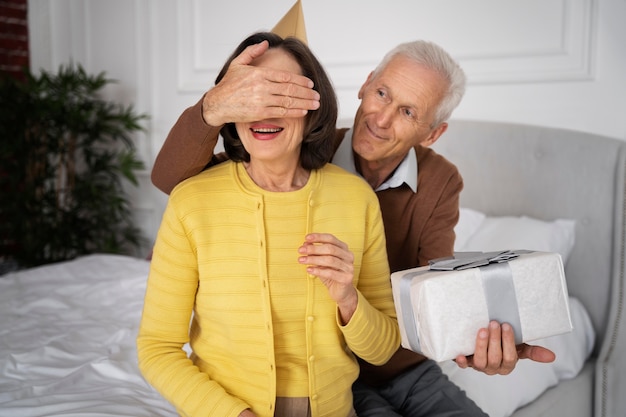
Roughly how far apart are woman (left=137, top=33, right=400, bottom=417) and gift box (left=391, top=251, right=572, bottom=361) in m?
0.12

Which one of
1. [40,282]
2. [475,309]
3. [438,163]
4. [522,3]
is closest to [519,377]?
[438,163]

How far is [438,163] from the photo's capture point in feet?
5.40

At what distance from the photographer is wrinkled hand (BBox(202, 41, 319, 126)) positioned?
1028mm

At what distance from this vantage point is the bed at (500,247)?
1641mm

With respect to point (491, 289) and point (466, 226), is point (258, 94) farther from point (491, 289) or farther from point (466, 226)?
point (466, 226)

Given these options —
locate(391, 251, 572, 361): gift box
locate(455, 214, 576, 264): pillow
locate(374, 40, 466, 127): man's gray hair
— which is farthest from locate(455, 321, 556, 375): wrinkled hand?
locate(455, 214, 576, 264): pillow

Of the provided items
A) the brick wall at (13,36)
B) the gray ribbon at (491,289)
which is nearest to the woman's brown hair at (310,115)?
the gray ribbon at (491,289)

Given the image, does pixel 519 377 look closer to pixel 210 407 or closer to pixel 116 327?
pixel 210 407

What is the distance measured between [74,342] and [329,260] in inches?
48.6

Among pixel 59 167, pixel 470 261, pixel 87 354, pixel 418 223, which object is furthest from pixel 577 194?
pixel 59 167

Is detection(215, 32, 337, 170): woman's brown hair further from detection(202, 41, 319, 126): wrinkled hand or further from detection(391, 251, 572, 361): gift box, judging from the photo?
detection(391, 251, 572, 361): gift box

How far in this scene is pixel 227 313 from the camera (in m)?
1.12

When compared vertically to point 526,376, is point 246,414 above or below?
above

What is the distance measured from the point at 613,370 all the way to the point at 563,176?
2.53ft
